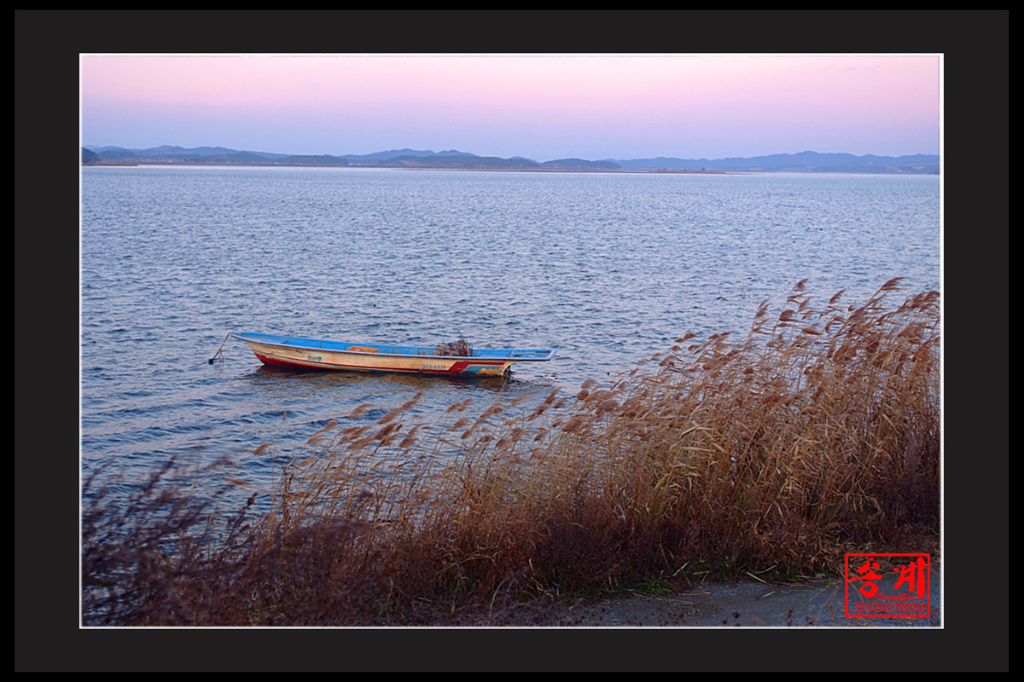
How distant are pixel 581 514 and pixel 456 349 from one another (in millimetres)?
7537

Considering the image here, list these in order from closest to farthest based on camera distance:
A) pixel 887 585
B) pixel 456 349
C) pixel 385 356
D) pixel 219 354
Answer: pixel 887 585, pixel 385 356, pixel 456 349, pixel 219 354

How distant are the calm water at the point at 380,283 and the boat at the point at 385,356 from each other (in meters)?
0.22

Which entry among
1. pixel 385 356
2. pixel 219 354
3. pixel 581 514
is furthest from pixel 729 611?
pixel 219 354

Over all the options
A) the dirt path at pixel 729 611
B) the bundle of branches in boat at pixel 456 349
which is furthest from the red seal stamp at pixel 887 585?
the bundle of branches in boat at pixel 456 349

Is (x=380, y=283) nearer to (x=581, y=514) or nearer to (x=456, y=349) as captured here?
(x=456, y=349)

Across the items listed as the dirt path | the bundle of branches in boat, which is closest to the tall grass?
the dirt path

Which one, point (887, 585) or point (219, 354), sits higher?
point (219, 354)

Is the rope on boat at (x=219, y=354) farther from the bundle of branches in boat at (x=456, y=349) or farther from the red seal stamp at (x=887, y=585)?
the red seal stamp at (x=887, y=585)

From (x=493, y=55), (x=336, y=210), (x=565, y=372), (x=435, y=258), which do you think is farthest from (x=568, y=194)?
(x=493, y=55)

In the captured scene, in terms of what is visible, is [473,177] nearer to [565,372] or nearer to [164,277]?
[565,372]

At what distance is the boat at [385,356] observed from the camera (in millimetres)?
11555

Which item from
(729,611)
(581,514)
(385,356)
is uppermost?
(385,356)

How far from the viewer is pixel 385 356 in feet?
38.2

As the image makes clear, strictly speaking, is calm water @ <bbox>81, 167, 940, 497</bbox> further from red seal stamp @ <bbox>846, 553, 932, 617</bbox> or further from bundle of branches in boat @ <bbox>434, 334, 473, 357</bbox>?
red seal stamp @ <bbox>846, 553, 932, 617</bbox>
